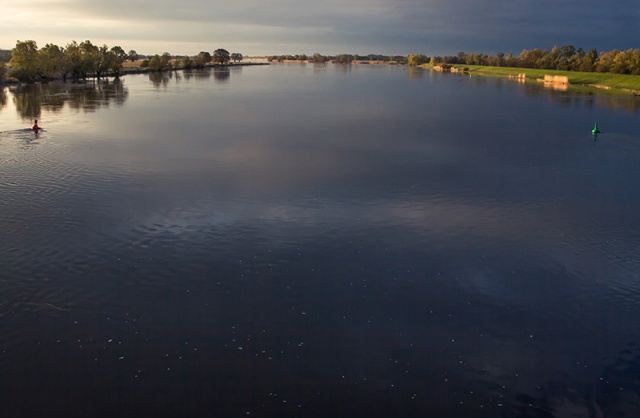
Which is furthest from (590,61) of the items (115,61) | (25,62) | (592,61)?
(25,62)

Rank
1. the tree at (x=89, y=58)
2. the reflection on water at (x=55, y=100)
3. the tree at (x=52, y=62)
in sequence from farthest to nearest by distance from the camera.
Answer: the tree at (x=89, y=58) < the tree at (x=52, y=62) < the reflection on water at (x=55, y=100)

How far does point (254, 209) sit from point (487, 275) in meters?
12.5

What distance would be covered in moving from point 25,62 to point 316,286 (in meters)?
123

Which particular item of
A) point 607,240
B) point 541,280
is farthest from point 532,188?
point 541,280

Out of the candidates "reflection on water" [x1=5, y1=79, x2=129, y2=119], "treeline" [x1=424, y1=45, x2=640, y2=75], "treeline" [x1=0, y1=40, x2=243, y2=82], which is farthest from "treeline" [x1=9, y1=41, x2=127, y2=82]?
"treeline" [x1=424, y1=45, x2=640, y2=75]

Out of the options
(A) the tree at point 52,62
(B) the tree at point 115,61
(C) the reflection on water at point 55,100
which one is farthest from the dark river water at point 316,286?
(B) the tree at point 115,61

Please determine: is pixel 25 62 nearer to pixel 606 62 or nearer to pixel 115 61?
pixel 115 61

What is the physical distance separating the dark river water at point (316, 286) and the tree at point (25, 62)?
89.1 m

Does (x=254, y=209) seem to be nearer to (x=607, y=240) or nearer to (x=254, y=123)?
(x=607, y=240)

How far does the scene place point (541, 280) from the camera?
1939 centimetres

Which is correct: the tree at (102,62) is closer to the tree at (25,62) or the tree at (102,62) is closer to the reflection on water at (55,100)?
the tree at (25,62)

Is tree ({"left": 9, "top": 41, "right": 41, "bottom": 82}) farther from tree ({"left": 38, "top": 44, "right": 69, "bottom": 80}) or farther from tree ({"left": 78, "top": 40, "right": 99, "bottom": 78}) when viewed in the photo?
tree ({"left": 78, "top": 40, "right": 99, "bottom": 78})

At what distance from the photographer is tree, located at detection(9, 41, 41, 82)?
11369 centimetres

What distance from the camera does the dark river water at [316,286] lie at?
1333 centimetres
